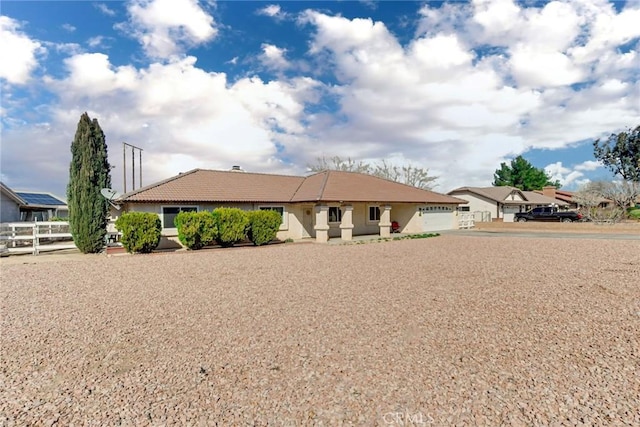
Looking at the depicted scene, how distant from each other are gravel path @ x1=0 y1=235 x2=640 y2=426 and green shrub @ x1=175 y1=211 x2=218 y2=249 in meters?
7.14


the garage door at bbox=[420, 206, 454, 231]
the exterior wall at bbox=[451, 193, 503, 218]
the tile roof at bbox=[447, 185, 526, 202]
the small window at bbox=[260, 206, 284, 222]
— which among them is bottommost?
the garage door at bbox=[420, 206, 454, 231]

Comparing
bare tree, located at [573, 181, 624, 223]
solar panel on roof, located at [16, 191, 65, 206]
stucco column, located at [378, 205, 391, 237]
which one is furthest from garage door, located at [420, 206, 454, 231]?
solar panel on roof, located at [16, 191, 65, 206]

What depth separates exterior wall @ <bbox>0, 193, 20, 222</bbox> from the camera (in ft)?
73.6

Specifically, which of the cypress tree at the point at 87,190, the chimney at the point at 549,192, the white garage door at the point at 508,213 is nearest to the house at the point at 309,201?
the cypress tree at the point at 87,190

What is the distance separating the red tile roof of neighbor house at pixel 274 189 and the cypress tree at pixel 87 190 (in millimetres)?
1469

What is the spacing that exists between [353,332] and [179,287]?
5.37m

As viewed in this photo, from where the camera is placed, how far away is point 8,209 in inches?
913

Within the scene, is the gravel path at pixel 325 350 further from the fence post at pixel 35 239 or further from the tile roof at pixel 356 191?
the tile roof at pixel 356 191

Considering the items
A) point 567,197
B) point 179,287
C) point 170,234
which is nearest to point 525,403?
point 179,287

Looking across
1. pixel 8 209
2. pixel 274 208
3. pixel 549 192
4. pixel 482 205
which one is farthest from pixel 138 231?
pixel 549 192

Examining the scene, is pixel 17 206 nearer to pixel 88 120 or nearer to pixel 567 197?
pixel 88 120

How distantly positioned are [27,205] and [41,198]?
309 inches

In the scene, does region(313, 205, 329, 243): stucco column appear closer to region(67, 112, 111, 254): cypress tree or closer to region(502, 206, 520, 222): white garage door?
region(67, 112, 111, 254): cypress tree

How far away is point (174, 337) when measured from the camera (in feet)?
17.9
